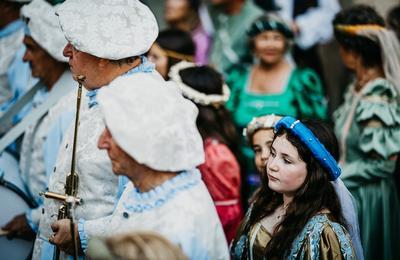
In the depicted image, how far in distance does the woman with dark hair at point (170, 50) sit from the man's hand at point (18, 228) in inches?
78.0

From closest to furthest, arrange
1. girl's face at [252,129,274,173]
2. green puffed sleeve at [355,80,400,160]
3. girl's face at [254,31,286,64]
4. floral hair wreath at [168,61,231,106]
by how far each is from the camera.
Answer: girl's face at [252,129,274,173] → green puffed sleeve at [355,80,400,160] → floral hair wreath at [168,61,231,106] → girl's face at [254,31,286,64]

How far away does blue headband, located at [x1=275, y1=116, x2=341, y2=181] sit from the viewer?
297 centimetres

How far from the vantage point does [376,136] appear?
4133 millimetres

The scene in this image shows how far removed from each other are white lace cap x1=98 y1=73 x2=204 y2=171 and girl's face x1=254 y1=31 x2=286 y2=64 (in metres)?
3.00

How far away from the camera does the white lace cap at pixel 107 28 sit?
2936mm

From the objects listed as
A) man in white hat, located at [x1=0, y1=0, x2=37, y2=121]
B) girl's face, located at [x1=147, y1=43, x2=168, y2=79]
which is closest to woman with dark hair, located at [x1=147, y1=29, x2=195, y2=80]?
girl's face, located at [x1=147, y1=43, x2=168, y2=79]

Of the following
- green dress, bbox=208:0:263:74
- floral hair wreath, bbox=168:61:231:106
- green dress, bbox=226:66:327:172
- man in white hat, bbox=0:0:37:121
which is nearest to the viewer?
floral hair wreath, bbox=168:61:231:106

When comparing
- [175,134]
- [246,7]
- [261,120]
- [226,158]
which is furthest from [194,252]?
[246,7]

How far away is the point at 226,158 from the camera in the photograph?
4.20m

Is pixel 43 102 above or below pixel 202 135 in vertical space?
above

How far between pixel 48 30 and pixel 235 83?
2.02 metres

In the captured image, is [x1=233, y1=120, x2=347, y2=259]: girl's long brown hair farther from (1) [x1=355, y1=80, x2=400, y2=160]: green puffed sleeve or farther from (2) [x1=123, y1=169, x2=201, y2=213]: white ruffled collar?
(1) [x1=355, y1=80, x2=400, y2=160]: green puffed sleeve

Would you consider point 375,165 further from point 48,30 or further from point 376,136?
point 48,30

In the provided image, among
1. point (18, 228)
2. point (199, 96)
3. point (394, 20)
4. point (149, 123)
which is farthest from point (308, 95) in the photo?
point (149, 123)
